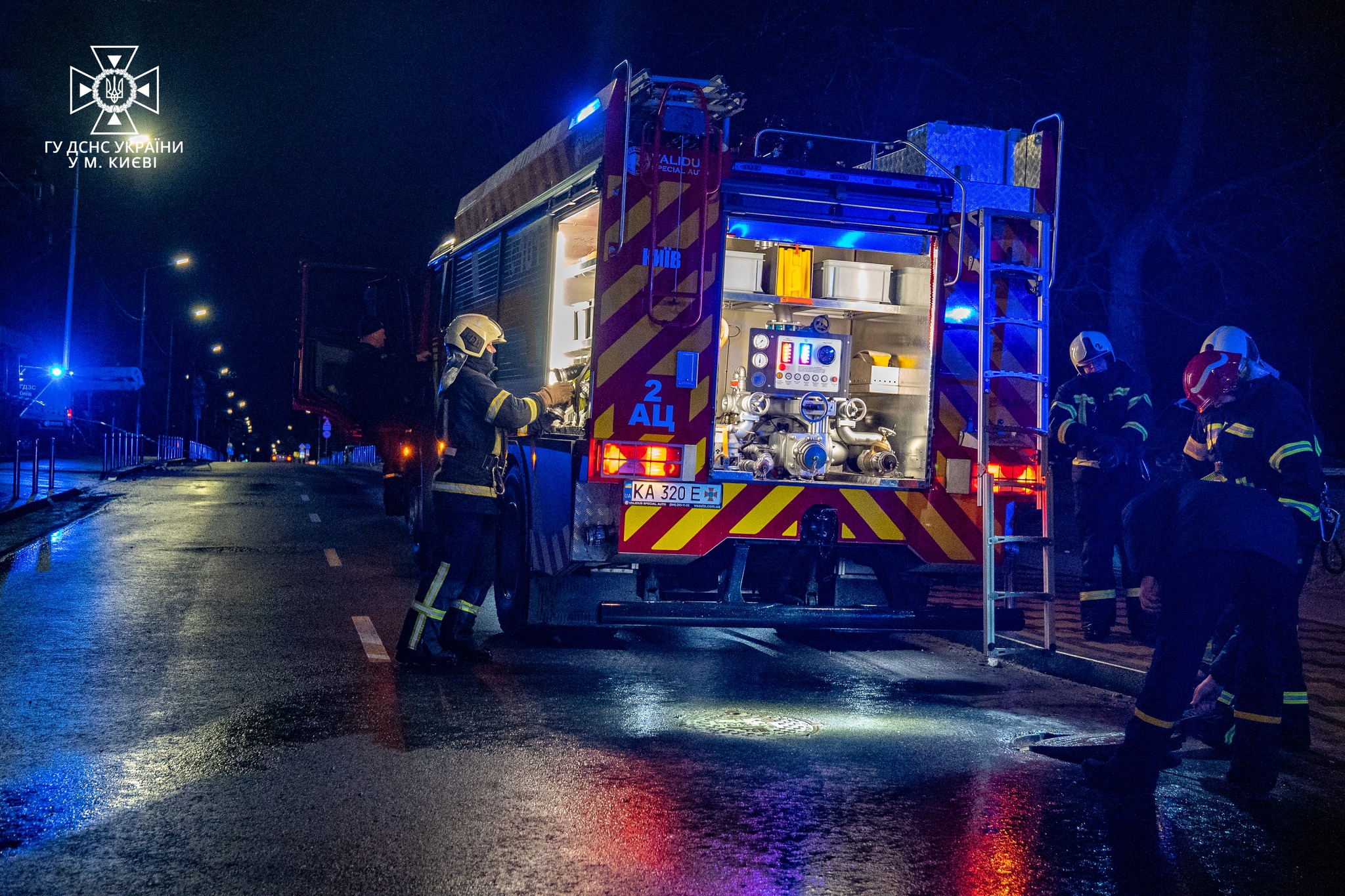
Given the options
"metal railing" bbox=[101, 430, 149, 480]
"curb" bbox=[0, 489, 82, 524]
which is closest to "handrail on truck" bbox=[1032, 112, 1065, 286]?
"curb" bbox=[0, 489, 82, 524]

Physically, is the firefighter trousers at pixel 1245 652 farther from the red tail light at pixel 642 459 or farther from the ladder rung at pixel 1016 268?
the ladder rung at pixel 1016 268

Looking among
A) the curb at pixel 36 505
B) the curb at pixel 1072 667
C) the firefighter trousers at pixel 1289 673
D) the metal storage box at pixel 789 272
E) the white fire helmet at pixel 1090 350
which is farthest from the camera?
the curb at pixel 36 505

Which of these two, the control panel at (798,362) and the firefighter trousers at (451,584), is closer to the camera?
the firefighter trousers at (451,584)

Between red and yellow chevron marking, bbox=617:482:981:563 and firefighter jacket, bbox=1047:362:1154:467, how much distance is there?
51.7 inches

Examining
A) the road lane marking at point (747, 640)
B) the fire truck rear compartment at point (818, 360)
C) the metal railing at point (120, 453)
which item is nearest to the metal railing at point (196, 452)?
the metal railing at point (120, 453)

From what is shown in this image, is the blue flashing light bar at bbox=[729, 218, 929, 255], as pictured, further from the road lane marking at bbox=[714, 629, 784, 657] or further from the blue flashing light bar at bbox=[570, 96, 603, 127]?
the road lane marking at bbox=[714, 629, 784, 657]

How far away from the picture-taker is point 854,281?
28.5 ft

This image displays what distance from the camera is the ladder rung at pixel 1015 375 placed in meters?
8.11

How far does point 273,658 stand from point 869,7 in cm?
1582

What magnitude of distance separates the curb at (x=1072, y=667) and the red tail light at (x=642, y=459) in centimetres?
256

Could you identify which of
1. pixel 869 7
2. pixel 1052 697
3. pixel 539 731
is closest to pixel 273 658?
pixel 539 731

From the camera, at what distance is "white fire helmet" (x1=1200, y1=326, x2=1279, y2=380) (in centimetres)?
590

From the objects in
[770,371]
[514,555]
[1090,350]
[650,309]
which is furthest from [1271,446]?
[514,555]

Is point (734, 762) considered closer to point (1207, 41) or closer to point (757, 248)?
point (757, 248)
